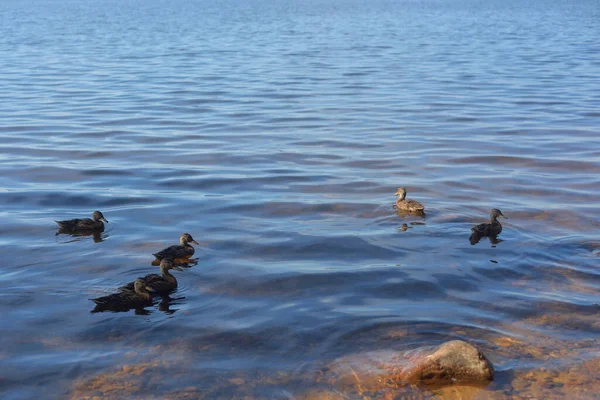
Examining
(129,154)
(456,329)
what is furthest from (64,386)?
(129,154)

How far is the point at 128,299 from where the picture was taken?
987cm

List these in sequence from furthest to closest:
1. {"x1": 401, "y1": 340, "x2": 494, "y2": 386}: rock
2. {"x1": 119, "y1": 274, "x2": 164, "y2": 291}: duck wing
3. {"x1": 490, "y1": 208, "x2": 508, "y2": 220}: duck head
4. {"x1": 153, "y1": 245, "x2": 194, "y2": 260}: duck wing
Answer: {"x1": 490, "y1": 208, "x2": 508, "y2": 220}: duck head < {"x1": 153, "y1": 245, "x2": 194, "y2": 260}: duck wing < {"x1": 119, "y1": 274, "x2": 164, "y2": 291}: duck wing < {"x1": 401, "y1": 340, "x2": 494, "y2": 386}: rock

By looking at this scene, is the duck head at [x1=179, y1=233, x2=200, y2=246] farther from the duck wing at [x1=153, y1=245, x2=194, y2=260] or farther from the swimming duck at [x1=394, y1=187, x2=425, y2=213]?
the swimming duck at [x1=394, y1=187, x2=425, y2=213]

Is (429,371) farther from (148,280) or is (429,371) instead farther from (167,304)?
(148,280)

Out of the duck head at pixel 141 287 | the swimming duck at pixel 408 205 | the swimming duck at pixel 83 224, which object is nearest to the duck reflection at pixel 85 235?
the swimming duck at pixel 83 224

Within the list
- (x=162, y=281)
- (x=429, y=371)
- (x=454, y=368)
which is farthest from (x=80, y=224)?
(x=454, y=368)

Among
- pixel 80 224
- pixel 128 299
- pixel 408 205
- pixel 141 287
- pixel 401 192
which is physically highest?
pixel 401 192

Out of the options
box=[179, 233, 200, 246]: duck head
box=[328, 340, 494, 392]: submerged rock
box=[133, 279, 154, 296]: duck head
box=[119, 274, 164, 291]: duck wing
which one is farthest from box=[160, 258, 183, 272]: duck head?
box=[328, 340, 494, 392]: submerged rock

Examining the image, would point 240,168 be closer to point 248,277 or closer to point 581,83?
point 248,277

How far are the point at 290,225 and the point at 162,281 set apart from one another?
135 inches

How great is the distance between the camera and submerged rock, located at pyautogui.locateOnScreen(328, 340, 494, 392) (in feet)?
26.5

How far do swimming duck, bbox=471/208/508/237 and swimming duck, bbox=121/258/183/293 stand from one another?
461 centimetres

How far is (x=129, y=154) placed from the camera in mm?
18625

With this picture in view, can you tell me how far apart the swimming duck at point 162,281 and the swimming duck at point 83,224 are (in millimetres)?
2380
